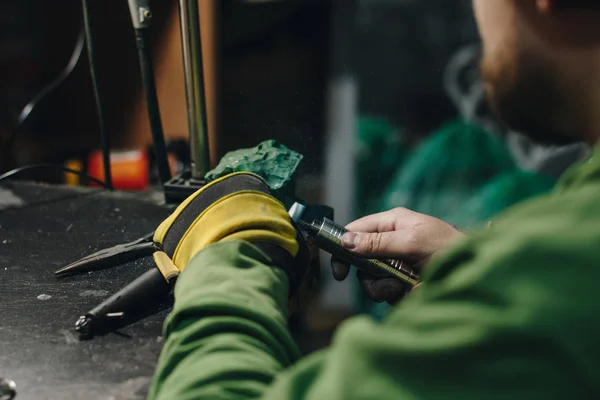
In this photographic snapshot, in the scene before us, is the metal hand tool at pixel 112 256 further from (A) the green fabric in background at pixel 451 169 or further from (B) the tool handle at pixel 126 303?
(A) the green fabric in background at pixel 451 169

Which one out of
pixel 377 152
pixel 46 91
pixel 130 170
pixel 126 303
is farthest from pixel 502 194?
pixel 126 303

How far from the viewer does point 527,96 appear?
0.46 m

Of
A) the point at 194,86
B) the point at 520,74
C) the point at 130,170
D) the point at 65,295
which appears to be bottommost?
the point at 130,170

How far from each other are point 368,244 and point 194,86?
35cm

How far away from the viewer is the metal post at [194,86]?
82 centimetres

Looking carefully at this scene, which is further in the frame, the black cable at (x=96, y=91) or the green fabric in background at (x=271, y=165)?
the black cable at (x=96, y=91)

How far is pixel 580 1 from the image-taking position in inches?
16.0

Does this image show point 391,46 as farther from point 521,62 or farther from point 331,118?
point 521,62

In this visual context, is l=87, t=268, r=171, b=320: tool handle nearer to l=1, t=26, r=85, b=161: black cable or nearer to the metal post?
the metal post

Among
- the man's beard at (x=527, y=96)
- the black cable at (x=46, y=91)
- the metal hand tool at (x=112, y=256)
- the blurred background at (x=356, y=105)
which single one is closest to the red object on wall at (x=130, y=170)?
the blurred background at (x=356, y=105)

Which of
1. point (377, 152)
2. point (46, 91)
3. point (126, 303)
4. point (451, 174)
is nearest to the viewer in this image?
point (126, 303)

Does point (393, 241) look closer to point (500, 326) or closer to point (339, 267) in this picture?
point (339, 267)

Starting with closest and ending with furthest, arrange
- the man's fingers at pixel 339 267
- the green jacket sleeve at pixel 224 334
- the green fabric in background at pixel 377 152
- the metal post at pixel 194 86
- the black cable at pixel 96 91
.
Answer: the green jacket sleeve at pixel 224 334 < the man's fingers at pixel 339 267 < the metal post at pixel 194 86 < the black cable at pixel 96 91 < the green fabric in background at pixel 377 152

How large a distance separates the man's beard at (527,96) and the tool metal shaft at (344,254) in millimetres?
201
